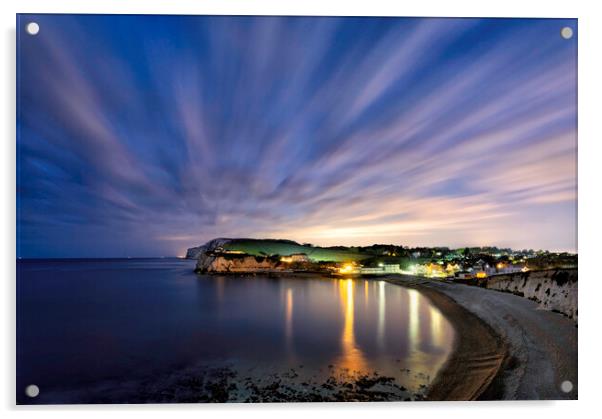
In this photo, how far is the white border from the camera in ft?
8.70

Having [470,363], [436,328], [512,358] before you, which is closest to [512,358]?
[512,358]

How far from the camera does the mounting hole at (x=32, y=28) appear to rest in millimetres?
2763

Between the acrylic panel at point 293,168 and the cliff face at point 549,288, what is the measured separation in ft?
0.13

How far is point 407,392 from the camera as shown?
2.75 m

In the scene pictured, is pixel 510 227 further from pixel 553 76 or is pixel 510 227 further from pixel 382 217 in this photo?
pixel 553 76

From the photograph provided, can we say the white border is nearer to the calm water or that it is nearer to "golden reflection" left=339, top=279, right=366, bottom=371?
the calm water

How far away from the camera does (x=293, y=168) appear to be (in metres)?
3.40

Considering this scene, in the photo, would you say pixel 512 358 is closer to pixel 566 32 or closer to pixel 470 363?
pixel 470 363

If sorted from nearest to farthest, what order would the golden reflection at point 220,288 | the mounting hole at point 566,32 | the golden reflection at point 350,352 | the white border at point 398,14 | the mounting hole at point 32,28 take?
the white border at point 398,14
the mounting hole at point 32,28
the mounting hole at point 566,32
the golden reflection at point 350,352
the golden reflection at point 220,288

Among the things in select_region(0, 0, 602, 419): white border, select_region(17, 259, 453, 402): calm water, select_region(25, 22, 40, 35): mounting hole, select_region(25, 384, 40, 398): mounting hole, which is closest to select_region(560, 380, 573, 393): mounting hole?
select_region(0, 0, 602, 419): white border

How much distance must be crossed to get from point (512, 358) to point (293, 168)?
3.22m

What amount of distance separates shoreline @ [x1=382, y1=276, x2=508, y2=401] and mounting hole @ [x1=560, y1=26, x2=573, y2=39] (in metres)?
3.42

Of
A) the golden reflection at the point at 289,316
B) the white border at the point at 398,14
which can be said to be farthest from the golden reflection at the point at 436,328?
the golden reflection at the point at 289,316

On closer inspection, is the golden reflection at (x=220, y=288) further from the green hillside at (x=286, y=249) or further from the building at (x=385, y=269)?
the building at (x=385, y=269)
